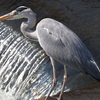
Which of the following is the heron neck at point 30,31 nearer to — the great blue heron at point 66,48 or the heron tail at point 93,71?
the great blue heron at point 66,48

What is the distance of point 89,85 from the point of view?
5145 mm

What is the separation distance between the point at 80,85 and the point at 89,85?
0.17 meters

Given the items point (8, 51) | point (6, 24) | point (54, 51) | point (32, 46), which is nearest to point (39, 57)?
point (32, 46)

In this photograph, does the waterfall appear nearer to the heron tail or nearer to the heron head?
the heron tail

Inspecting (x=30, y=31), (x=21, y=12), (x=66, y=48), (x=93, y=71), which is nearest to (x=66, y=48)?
(x=66, y=48)

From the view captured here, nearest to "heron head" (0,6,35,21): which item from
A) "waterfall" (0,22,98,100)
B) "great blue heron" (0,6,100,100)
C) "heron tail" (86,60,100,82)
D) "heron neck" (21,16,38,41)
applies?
"heron neck" (21,16,38,41)

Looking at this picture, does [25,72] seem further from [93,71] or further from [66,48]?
[93,71]

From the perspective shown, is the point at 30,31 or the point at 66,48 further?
the point at 30,31

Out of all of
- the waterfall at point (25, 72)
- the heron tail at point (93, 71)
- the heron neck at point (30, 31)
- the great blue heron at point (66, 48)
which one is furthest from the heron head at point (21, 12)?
the heron tail at point (93, 71)

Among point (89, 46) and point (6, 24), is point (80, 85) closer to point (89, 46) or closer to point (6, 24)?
point (89, 46)

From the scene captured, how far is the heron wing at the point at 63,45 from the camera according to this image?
449cm

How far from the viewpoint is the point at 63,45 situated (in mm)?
4605

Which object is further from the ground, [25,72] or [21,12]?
[21,12]

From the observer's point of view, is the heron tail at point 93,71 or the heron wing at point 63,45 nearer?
the heron tail at point 93,71
